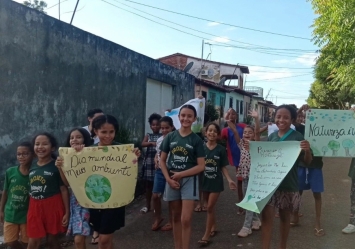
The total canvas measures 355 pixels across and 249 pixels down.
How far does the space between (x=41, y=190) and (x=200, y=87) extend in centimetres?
1713

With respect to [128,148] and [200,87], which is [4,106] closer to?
[128,148]

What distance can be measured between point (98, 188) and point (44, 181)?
51 cm

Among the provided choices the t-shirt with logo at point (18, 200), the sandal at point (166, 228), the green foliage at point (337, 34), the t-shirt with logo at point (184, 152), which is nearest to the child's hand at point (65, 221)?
the t-shirt with logo at point (18, 200)

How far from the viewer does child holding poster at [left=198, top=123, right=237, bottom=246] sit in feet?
15.9

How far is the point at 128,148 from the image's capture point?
365 centimetres

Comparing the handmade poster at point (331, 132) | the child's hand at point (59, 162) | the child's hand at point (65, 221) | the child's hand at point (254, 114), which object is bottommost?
the child's hand at point (65, 221)

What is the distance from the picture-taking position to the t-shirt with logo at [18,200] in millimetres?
3684

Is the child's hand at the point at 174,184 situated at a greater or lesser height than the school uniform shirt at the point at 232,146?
lesser

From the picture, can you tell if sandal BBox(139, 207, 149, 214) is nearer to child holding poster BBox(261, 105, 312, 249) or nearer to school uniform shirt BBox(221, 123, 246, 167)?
school uniform shirt BBox(221, 123, 246, 167)

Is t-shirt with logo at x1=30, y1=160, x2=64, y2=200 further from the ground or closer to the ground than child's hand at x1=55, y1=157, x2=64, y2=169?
closer to the ground

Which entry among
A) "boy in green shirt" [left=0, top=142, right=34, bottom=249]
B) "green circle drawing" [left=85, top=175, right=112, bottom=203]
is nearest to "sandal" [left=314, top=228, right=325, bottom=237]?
"green circle drawing" [left=85, top=175, right=112, bottom=203]

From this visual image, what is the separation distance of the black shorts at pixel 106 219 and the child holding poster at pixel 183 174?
71 cm

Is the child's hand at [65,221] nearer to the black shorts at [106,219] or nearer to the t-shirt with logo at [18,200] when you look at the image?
the black shorts at [106,219]

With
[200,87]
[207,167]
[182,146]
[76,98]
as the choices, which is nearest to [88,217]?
[182,146]
